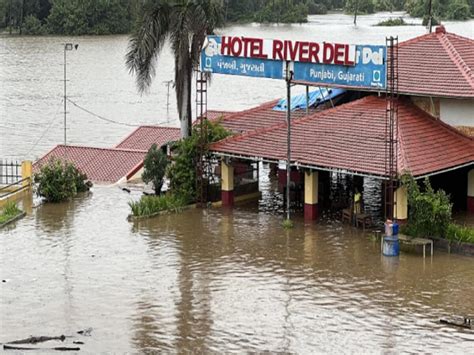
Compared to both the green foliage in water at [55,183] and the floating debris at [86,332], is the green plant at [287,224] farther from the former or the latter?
the floating debris at [86,332]

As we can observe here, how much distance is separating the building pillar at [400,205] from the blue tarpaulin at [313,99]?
21.5ft

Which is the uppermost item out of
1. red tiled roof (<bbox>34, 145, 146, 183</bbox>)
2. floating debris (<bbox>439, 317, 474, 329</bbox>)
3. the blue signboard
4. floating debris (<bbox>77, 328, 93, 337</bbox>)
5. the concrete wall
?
the blue signboard

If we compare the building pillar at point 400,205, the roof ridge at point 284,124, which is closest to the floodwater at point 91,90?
the roof ridge at point 284,124

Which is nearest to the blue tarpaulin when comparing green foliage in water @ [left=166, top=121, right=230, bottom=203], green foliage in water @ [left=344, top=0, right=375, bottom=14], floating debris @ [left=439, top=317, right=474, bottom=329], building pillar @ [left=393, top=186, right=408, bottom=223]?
green foliage in water @ [left=166, top=121, right=230, bottom=203]

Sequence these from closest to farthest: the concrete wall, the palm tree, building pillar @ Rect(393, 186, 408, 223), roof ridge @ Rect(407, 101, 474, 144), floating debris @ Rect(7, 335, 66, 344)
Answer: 1. floating debris @ Rect(7, 335, 66, 344)
2. building pillar @ Rect(393, 186, 408, 223)
3. roof ridge @ Rect(407, 101, 474, 144)
4. the concrete wall
5. the palm tree

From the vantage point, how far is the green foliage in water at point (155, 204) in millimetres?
30734

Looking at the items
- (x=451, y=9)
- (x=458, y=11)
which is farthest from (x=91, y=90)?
(x=458, y=11)

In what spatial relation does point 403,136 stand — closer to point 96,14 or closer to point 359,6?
point 96,14

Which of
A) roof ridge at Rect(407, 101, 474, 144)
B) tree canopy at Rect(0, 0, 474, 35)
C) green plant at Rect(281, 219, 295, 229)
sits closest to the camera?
green plant at Rect(281, 219, 295, 229)

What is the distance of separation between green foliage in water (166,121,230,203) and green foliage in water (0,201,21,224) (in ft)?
13.8

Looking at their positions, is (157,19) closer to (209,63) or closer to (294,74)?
(209,63)

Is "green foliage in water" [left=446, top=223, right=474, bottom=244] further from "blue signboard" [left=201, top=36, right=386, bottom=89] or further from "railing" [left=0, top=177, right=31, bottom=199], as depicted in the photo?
"railing" [left=0, top=177, right=31, bottom=199]

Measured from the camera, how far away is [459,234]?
27.0 m

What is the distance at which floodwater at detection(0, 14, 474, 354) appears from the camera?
2112 centimetres
